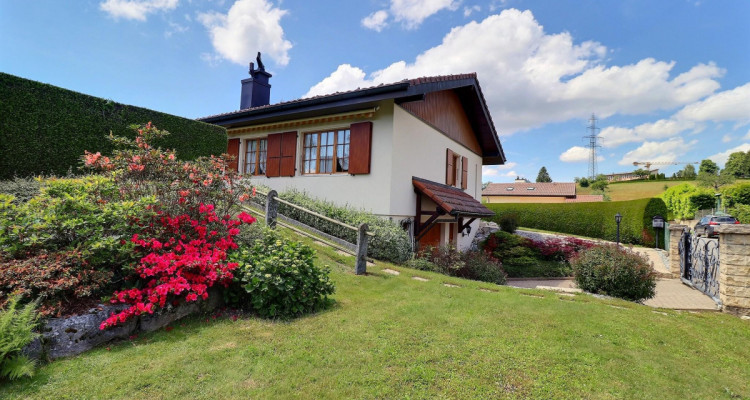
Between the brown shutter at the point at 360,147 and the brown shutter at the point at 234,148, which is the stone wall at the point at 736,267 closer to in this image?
the brown shutter at the point at 360,147

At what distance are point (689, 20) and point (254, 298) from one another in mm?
13638

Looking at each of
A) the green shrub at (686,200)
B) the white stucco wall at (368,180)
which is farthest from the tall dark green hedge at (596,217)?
the white stucco wall at (368,180)

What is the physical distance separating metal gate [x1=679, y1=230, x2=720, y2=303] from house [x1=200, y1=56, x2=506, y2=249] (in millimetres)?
5824

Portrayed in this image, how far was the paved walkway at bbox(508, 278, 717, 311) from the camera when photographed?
7.75m

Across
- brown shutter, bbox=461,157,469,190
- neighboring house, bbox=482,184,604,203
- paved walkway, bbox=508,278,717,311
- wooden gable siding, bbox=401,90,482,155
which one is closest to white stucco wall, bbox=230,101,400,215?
wooden gable siding, bbox=401,90,482,155

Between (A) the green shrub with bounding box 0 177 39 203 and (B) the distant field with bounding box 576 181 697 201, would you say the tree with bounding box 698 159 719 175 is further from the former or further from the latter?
(A) the green shrub with bounding box 0 177 39 203

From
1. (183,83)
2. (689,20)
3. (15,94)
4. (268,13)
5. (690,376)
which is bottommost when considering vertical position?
(690,376)

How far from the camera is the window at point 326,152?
10461 millimetres

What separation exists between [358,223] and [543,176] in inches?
3238

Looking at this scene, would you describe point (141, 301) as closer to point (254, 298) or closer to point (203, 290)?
point (203, 290)

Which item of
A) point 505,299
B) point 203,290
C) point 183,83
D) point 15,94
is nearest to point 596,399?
point 505,299

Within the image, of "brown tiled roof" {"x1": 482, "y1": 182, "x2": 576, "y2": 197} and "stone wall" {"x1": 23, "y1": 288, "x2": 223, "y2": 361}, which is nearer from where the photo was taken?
"stone wall" {"x1": 23, "y1": 288, "x2": 223, "y2": 361}

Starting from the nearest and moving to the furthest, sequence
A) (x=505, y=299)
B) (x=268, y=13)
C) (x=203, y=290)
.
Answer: (x=203, y=290) < (x=505, y=299) < (x=268, y=13)

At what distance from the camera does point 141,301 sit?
142 inches
